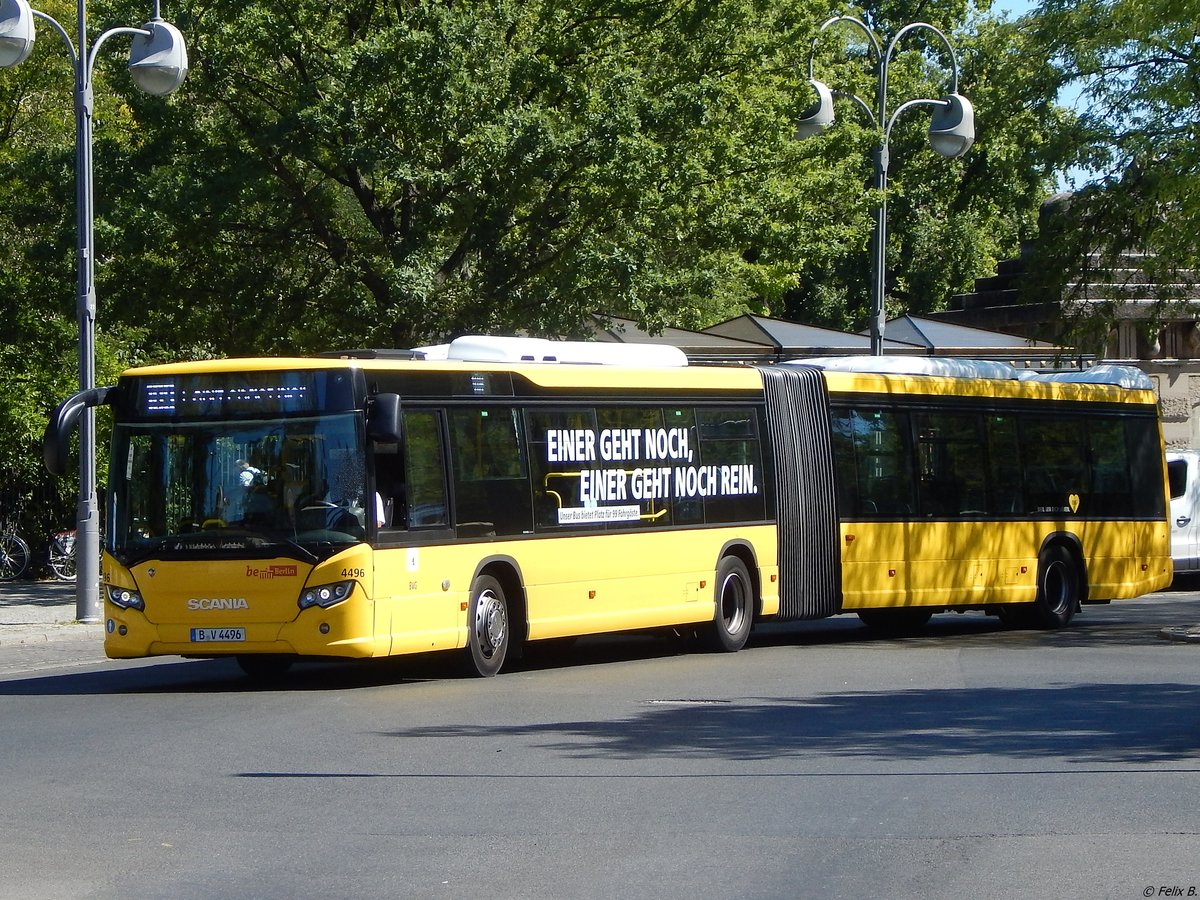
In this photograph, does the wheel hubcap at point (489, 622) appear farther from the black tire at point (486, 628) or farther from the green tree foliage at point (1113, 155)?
the green tree foliage at point (1113, 155)

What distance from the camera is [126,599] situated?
14617mm

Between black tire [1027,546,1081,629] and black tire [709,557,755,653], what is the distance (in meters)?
4.75

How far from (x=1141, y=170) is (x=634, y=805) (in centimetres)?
1956

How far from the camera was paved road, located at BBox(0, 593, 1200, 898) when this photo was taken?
24.3ft

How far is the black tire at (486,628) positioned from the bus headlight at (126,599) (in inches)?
105

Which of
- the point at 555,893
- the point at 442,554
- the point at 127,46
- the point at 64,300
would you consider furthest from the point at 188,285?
the point at 555,893

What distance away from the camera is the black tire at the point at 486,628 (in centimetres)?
1547

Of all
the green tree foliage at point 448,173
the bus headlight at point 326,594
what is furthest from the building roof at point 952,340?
the bus headlight at point 326,594

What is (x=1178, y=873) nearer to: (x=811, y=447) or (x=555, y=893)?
(x=555, y=893)

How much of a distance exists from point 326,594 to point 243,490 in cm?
108

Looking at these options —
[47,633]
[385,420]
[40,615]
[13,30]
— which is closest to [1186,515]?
[40,615]

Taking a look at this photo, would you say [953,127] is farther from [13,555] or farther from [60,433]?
[60,433]

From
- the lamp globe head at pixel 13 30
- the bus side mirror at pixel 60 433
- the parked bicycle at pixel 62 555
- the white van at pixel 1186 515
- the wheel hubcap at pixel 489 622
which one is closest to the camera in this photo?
the bus side mirror at pixel 60 433

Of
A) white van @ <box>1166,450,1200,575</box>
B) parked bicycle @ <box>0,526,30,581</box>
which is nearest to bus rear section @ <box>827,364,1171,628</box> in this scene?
white van @ <box>1166,450,1200,575</box>
